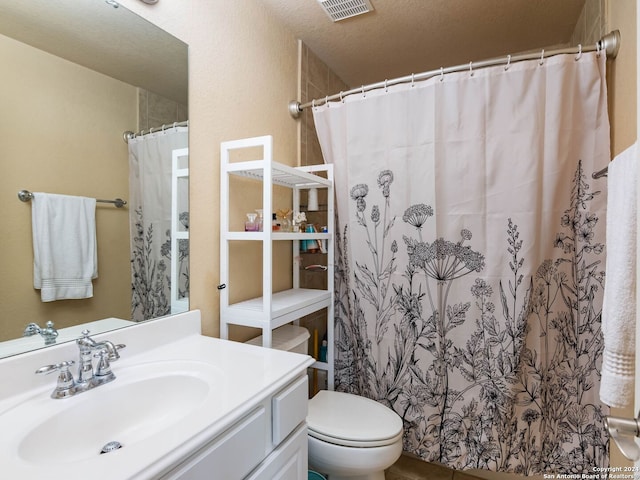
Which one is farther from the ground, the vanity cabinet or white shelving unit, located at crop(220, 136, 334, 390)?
white shelving unit, located at crop(220, 136, 334, 390)

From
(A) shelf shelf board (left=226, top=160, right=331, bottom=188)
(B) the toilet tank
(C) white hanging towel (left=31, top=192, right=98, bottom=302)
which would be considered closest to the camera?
(C) white hanging towel (left=31, top=192, right=98, bottom=302)

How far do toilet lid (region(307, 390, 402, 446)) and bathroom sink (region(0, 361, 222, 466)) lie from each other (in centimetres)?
62

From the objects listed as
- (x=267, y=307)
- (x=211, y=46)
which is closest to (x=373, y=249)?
(x=267, y=307)

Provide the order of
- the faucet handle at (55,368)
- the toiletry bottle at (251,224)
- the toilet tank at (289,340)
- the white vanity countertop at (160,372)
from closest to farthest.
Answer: the white vanity countertop at (160,372) < the faucet handle at (55,368) < the toiletry bottle at (251,224) < the toilet tank at (289,340)

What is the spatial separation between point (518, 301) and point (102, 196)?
163cm

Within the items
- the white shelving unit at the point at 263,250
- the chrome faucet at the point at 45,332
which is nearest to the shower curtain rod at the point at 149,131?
the white shelving unit at the point at 263,250

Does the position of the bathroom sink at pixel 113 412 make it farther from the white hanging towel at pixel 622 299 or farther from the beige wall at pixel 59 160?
the white hanging towel at pixel 622 299

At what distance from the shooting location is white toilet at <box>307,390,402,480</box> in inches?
49.2

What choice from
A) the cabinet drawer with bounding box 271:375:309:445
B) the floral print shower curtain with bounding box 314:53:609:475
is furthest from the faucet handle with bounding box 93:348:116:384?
the floral print shower curtain with bounding box 314:53:609:475

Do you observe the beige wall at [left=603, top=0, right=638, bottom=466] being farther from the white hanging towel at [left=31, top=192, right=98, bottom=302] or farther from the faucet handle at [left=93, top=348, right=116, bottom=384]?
the white hanging towel at [left=31, top=192, right=98, bottom=302]

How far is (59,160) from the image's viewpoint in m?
0.90

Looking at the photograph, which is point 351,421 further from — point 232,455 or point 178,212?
point 178,212

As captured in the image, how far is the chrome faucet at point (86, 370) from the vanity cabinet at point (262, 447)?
0.41 m

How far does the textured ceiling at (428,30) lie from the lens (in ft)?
5.50
